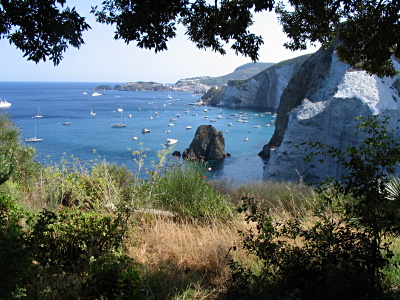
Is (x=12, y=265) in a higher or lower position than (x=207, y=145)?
higher

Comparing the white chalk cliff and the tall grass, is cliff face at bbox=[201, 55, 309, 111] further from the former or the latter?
the tall grass

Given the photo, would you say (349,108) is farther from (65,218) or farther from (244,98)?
(244,98)

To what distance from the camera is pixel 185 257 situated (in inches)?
168

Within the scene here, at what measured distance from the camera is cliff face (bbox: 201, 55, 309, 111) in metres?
93.2

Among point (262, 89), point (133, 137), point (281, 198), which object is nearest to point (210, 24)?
point (281, 198)

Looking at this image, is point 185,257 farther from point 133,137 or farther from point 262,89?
point 262,89

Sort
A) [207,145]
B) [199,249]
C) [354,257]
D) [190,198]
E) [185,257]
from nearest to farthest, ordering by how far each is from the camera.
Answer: [354,257]
[185,257]
[199,249]
[190,198]
[207,145]

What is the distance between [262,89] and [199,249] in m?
96.1

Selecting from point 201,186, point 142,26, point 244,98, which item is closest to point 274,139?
point 201,186

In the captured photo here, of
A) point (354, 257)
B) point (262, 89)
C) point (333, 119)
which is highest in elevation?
point (262, 89)

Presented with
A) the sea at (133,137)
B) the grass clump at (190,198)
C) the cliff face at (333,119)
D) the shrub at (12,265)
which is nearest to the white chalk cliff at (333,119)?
the cliff face at (333,119)

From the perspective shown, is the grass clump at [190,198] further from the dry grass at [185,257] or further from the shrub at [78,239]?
the shrub at [78,239]

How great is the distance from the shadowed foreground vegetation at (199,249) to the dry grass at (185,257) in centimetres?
1

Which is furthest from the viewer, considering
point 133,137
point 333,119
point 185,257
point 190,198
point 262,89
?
point 262,89
